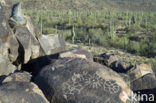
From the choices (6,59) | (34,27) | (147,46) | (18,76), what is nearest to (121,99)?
(18,76)

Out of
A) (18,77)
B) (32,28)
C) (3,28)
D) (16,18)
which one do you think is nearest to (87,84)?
(18,77)

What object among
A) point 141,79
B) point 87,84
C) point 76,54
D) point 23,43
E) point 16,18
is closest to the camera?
point 87,84

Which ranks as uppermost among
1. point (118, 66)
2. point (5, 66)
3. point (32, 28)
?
point (32, 28)

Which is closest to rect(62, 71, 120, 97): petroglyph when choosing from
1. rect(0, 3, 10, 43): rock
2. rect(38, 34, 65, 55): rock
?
rect(0, 3, 10, 43): rock

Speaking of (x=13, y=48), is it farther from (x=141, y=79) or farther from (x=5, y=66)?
(x=141, y=79)

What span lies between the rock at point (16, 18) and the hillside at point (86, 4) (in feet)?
174

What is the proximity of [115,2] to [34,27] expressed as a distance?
7741 cm

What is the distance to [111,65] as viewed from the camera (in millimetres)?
6758

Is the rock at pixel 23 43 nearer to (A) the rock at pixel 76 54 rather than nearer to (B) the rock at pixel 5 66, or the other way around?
(B) the rock at pixel 5 66

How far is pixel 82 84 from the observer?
4.03 metres

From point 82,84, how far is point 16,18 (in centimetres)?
424

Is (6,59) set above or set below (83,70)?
below

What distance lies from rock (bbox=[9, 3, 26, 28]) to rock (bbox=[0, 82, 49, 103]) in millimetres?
3701

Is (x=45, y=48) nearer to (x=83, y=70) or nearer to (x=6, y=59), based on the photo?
(x=6, y=59)
